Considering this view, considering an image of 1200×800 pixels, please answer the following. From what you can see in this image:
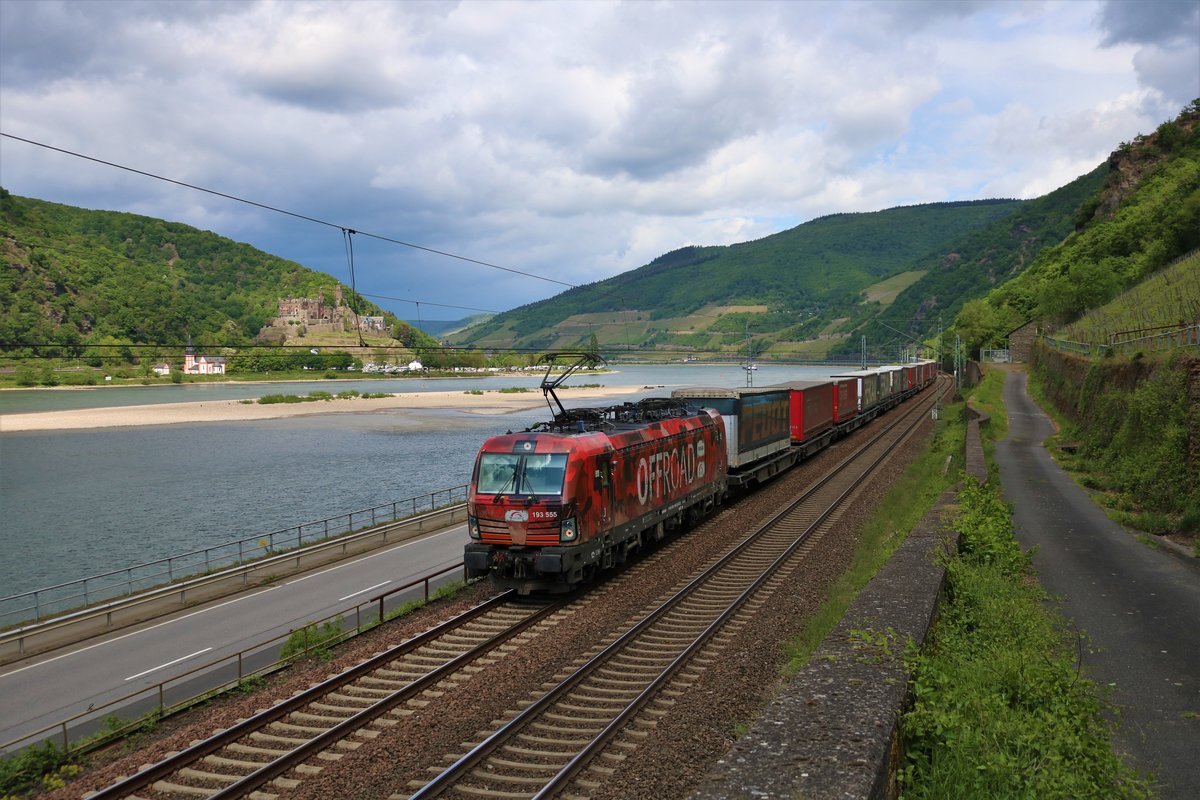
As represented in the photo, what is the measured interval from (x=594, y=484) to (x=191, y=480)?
1807 inches

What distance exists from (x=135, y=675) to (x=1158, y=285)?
2204 inches

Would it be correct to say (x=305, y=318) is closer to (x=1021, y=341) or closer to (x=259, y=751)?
(x=1021, y=341)

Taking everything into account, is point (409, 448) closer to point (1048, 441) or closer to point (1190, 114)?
point (1048, 441)

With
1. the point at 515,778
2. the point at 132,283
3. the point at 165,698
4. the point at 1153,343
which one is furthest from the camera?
the point at 132,283

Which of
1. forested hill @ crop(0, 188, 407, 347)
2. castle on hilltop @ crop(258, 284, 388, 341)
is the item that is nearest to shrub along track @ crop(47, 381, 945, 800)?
forested hill @ crop(0, 188, 407, 347)

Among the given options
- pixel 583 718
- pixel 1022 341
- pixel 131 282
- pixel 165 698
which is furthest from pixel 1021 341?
pixel 131 282

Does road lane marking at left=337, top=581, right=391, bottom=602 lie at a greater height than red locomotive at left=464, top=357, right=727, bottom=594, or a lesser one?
lesser

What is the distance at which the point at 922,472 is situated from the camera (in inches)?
1270

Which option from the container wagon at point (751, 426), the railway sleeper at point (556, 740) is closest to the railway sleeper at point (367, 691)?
the railway sleeper at point (556, 740)

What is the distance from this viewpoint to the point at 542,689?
12.1 metres

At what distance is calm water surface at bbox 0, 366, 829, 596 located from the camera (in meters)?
37.4

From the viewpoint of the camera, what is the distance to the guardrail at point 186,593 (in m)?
21.4

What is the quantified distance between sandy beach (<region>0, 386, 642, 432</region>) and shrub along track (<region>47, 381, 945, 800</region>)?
64943mm

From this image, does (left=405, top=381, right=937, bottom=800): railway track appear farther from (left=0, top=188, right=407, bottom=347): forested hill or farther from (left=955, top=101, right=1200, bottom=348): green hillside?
(left=955, top=101, right=1200, bottom=348): green hillside
